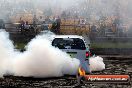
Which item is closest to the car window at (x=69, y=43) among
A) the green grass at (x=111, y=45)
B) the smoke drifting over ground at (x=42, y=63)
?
the smoke drifting over ground at (x=42, y=63)

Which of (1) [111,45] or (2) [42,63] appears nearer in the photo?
(2) [42,63]

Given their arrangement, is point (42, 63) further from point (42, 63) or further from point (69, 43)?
point (69, 43)

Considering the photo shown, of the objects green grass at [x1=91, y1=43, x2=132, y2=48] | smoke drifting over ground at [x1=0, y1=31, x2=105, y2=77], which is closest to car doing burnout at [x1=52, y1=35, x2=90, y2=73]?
smoke drifting over ground at [x1=0, y1=31, x2=105, y2=77]

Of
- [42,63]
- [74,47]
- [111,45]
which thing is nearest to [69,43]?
[74,47]

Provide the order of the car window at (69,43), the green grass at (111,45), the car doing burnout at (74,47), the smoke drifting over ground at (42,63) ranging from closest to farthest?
the smoke drifting over ground at (42,63), the car doing burnout at (74,47), the car window at (69,43), the green grass at (111,45)

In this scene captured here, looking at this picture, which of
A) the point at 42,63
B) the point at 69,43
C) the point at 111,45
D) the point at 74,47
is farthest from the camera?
the point at 111,45

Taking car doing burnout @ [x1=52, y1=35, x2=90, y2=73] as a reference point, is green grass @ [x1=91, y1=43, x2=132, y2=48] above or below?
below

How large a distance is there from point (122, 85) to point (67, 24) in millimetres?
17787

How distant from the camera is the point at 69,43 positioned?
15570 millimetres

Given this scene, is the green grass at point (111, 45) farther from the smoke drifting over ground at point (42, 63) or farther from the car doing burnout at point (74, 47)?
the smoke drifting over ground at point (42, 63)

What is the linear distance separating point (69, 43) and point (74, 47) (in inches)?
12.0

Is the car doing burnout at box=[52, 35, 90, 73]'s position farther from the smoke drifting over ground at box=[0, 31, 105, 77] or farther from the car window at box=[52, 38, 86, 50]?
the smoke drifting over ground at box=[0, 31, 105, 77]

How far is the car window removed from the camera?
50.6 feet

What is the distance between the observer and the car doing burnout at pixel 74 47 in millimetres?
15266
